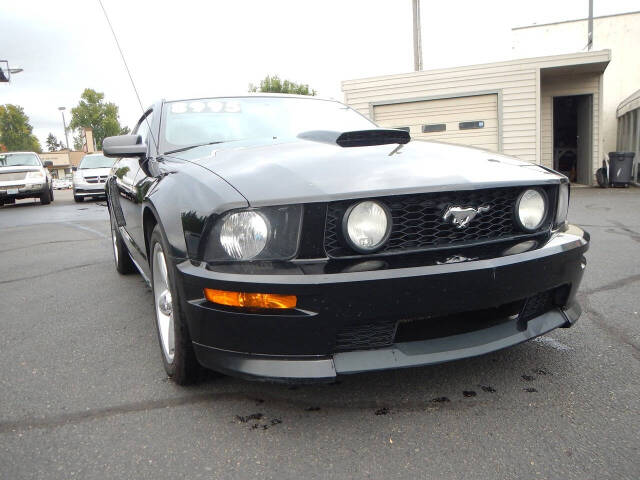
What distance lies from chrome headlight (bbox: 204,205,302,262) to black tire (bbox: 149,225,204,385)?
32cm

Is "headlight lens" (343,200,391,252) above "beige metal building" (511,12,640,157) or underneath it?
underneath

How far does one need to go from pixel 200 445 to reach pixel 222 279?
24.3 inches

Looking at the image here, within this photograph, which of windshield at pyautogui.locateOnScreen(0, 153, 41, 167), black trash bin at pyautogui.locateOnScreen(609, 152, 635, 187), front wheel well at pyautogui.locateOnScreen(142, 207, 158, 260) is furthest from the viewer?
windshield at pyautogui.locateOnScreen(0, 153, 41, 167)

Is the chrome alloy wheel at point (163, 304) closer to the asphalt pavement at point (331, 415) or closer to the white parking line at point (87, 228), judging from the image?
the asphalt pavement at point (331, 415)

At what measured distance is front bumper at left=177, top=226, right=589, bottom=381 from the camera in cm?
170

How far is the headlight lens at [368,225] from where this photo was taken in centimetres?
176

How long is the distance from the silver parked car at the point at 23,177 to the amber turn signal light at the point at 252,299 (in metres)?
15.3

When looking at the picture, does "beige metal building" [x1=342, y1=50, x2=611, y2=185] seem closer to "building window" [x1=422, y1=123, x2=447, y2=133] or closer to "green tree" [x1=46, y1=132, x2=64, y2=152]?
"building window" [x1=422, y1=123, x2=447, y2=133]

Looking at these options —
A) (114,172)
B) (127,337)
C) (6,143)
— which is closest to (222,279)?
(127,337)

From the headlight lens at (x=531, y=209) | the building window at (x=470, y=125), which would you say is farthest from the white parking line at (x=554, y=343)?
the building window at (x=470, y=125)

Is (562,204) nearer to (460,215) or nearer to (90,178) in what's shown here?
(460,215)

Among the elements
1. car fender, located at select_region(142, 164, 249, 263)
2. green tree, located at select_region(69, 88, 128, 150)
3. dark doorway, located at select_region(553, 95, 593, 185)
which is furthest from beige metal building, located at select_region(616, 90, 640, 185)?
green tree, located at select_region(69, 88, 128, 150)

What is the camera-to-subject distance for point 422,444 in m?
1.77

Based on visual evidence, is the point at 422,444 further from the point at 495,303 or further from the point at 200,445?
the point at 200,445
